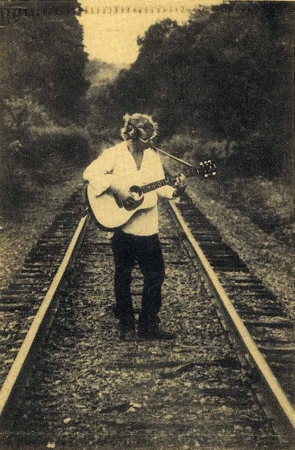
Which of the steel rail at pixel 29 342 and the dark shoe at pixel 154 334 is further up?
the steel rail at pixel 29 342

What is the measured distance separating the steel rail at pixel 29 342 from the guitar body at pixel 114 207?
3.14 feet

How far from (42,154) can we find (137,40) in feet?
5.27

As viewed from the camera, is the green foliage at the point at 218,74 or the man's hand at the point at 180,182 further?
the green foliage at the point at 218,74

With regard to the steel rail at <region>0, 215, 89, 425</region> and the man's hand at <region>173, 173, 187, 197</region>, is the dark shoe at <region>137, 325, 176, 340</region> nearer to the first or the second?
the steel rail at <region>0, 215, 89, 425</region>

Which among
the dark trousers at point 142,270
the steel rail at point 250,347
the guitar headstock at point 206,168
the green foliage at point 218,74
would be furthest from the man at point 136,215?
the green foliage at point 218,74

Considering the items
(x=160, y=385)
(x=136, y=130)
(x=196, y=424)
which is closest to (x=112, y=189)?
(x=136, y=130)

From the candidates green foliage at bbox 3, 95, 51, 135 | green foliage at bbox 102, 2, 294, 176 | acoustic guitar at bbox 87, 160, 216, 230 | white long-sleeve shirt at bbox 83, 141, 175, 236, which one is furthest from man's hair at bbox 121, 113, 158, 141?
green foliage at bbox 3, 95, 51, 135

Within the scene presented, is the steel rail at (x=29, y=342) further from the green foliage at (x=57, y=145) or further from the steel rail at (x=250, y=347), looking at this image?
the steel rail at (x=250, y=347)

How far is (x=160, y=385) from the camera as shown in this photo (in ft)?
12.7

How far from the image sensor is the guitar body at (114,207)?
4.41 metres

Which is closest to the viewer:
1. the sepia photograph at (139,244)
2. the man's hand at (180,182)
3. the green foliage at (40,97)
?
the sepia photograph at (139,244)

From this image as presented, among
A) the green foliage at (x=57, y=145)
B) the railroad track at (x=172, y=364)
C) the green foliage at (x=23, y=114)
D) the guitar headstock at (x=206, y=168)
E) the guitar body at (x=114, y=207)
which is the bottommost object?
the railroad track at (x=172, y=364)

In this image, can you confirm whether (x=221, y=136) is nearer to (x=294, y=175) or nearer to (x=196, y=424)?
(x=294, y=175)

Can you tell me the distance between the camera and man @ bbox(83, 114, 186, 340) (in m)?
4.36
